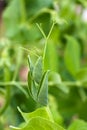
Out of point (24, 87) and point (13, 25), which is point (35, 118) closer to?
point (24, 87)

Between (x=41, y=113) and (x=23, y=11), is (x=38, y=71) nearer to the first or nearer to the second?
(x=41, y=113)

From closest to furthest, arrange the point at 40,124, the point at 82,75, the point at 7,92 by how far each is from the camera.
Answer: the point at 40,124, the point at 7,92, the point at 82,75

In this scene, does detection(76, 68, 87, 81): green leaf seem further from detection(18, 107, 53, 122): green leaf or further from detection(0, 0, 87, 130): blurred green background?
detection(18, 107, 53, 122): green leaf

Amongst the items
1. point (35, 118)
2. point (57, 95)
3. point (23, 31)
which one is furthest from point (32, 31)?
point (35, 118)

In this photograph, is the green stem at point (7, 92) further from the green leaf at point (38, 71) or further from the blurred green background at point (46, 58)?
the green leaf at point (38, 71)

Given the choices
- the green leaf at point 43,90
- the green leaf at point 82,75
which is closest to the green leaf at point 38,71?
the green leaf at point 43,90

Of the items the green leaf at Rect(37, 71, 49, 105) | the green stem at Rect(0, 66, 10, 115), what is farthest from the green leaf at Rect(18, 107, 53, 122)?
the green stem at Rect(0, 66, 10, 115)

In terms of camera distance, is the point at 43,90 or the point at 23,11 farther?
the point at 23,11

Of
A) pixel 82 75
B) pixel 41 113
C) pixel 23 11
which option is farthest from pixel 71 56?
pixel 41 113

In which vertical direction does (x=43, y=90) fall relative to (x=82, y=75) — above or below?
above
